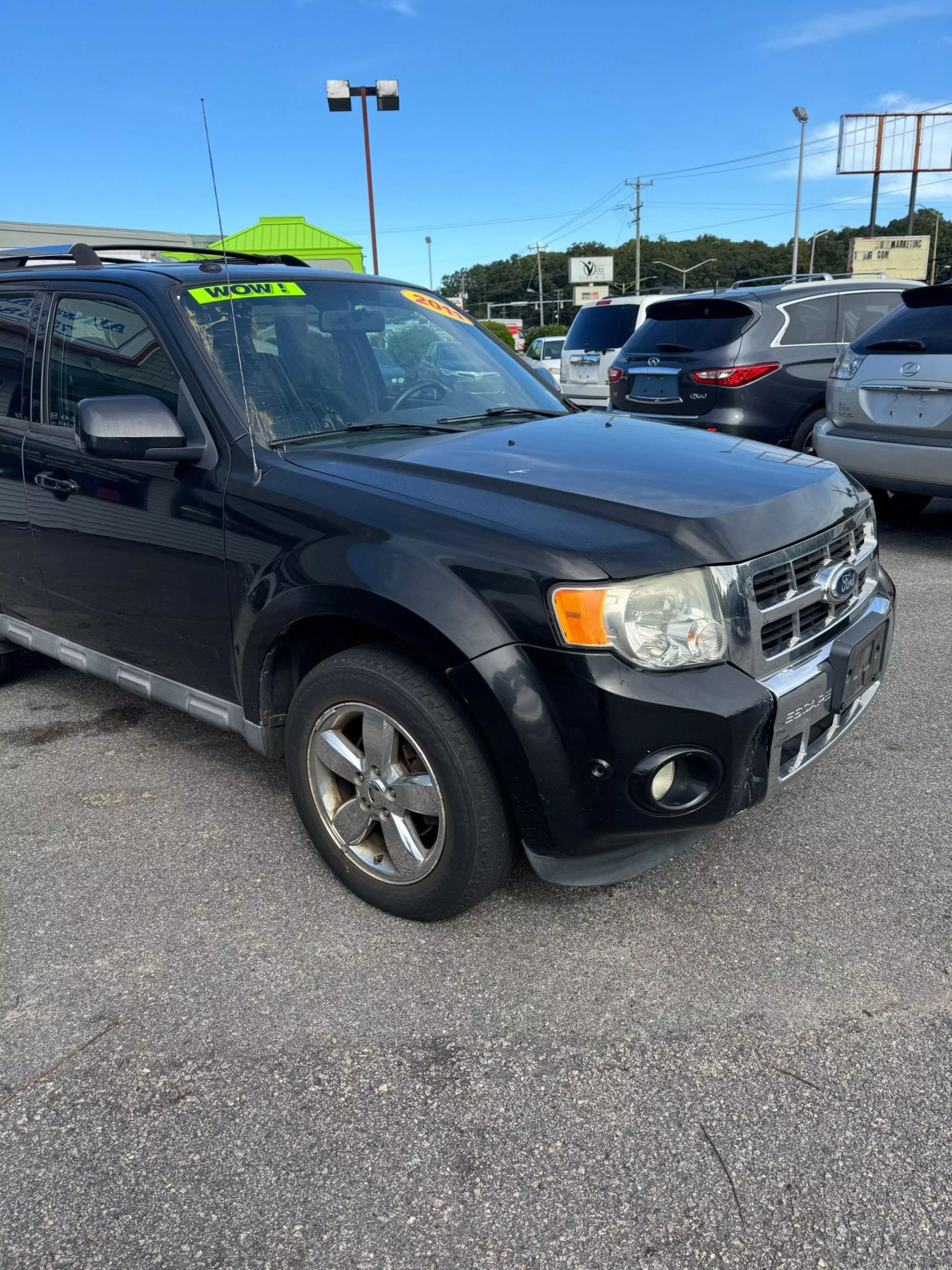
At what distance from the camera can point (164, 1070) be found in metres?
2.22

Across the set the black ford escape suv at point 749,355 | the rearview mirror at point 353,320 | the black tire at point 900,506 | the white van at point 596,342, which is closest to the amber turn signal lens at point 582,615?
the rearview mirror at point 353,320

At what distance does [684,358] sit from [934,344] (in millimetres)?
2235

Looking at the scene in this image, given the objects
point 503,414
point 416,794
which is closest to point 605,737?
point 416,794

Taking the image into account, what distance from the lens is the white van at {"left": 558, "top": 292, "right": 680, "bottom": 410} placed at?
1103 centimetres

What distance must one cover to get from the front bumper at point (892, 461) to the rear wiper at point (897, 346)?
1.71 ft

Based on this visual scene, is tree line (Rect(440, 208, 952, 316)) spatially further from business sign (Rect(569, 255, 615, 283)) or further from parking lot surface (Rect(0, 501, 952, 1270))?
parking lot surface (Rect(0, 501, 952, 1270))

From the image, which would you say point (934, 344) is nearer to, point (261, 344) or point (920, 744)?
point (920, 744)

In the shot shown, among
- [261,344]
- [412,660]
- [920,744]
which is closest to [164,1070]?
[412,660]

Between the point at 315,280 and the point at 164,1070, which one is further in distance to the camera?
the point at 315,280

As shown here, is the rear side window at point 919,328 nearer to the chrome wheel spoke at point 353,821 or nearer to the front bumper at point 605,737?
the front bumper at point 605,737

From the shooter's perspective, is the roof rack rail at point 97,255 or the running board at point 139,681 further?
the roof rack rail at point 97,255

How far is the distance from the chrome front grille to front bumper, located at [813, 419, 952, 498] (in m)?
3.52

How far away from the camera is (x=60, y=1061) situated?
88.8 inches

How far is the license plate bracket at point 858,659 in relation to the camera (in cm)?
262
